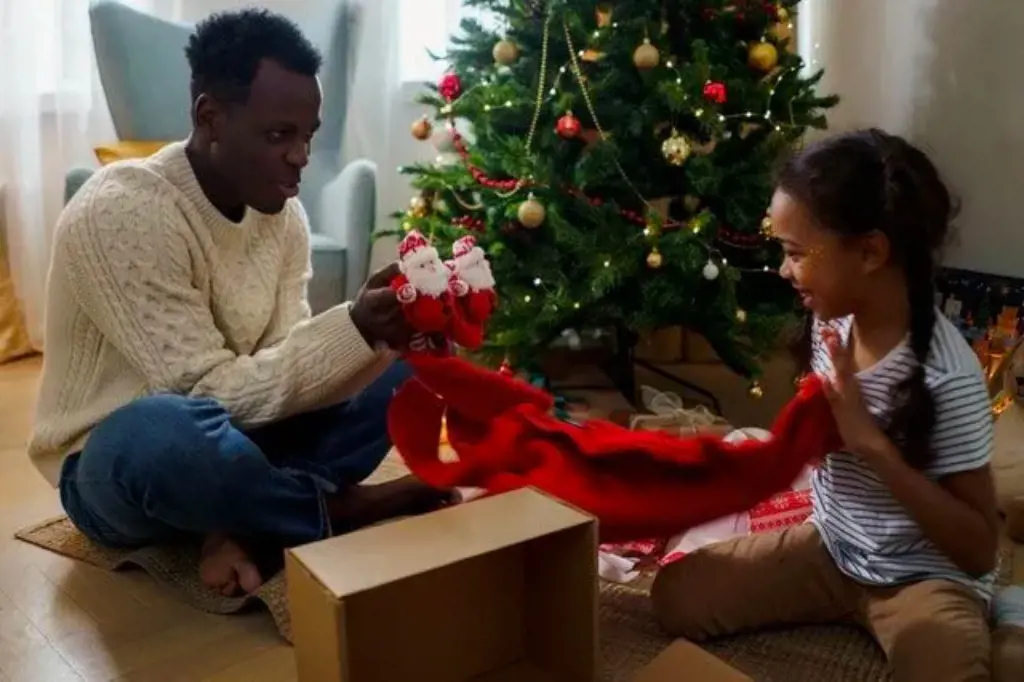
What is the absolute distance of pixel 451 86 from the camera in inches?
82.0

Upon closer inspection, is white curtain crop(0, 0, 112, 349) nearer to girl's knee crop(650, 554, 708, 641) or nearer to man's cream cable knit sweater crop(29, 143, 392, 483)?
man's cream cable knit sweater crop(29, 143, 392, 483)

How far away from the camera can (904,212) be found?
1068 mm

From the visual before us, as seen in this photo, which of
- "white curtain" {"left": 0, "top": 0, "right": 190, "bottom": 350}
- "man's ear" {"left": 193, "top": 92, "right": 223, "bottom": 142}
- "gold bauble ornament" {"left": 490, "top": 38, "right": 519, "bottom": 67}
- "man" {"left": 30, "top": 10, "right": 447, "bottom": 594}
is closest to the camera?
"man" {"left": 30, "top": 10, "right": 447, "bottom": 594}

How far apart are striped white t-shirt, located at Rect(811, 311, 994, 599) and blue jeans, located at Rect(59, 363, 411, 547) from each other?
66 centimetres

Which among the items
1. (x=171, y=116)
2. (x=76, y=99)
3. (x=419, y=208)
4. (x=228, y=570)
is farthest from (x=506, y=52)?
(x=76, y=99)

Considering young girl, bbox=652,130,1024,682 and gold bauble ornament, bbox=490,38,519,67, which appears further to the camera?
gold bauble ornament, bbox=490,38,519,67

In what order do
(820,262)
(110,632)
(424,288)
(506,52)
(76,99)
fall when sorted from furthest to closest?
(76,99)
(506,52)
(110,632)
(424,288)
(820,262)

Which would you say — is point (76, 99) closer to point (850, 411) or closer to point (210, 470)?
point (210, 470)

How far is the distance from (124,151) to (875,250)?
1.85 meters

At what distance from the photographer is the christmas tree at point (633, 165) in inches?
74.2

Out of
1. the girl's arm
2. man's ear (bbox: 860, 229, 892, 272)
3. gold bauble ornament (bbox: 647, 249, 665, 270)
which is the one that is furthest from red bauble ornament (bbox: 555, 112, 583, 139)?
the girl's arm

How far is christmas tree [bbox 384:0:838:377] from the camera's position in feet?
6.18

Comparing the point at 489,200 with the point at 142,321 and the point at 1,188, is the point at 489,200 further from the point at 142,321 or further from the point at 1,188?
the point at 1,188

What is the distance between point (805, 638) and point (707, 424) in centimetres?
76
